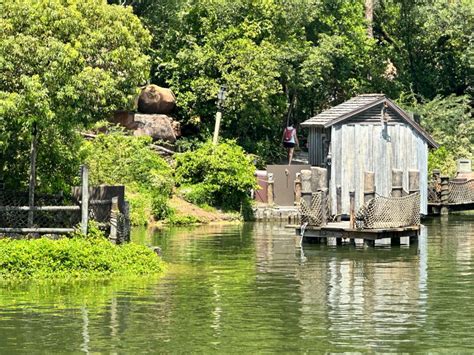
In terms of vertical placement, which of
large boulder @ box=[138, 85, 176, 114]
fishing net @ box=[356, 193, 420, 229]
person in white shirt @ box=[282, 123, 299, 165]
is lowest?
fishing net @ box=[356, 193, 420, 229]

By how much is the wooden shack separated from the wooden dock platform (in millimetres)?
5840

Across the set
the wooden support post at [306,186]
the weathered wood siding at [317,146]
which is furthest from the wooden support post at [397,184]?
the weathered wood siding at [317,146]

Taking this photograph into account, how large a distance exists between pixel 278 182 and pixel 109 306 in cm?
2777

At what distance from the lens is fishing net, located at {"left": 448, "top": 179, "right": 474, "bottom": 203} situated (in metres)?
56.3

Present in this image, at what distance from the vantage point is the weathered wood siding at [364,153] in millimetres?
47938

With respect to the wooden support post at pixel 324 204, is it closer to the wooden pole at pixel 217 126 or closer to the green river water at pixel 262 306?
the green river water at pixel 262 306

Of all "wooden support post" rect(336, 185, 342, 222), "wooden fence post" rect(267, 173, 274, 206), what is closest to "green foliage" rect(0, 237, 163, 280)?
"wooden support post" rect(336, 185, 342, 222)

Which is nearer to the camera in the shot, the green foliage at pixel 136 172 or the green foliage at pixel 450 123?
the green foliage at pixel 136 172

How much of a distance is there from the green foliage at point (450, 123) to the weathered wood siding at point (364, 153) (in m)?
13.6

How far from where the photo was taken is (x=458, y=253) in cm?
4003

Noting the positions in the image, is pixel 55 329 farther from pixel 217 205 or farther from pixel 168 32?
pixel 168 32

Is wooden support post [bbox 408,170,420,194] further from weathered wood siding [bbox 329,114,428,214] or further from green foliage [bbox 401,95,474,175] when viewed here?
green foliage [bbox 401,95,474,175]

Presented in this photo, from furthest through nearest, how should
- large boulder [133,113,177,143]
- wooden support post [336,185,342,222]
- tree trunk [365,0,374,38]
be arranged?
tree trunk [365,0,374,38] < large boulder [133,113,177,143] < wooden support post [336,185,342,222]

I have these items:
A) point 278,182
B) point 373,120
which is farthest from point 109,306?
point 278,182
